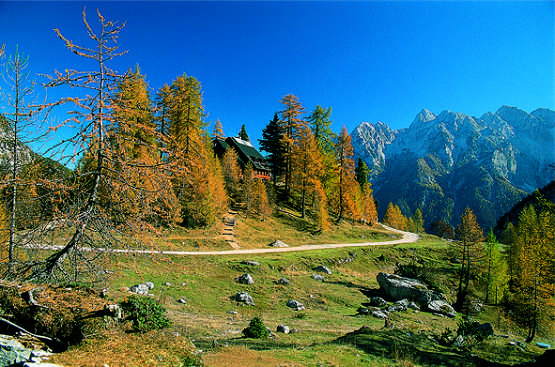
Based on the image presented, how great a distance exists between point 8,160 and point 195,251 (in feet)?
53.1

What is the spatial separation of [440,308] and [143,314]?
79.4 ft

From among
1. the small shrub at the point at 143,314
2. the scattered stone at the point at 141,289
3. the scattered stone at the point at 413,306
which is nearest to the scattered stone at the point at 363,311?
the scattered stone at the point at 413,306

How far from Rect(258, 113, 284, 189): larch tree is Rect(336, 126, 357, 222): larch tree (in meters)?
11.6

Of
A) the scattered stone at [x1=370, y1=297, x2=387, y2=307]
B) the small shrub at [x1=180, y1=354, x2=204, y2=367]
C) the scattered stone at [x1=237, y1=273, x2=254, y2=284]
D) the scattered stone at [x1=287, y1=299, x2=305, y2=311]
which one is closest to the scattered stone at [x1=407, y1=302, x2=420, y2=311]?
the scattered stone at [x1=370, y1=297, x2=387, y2=307]

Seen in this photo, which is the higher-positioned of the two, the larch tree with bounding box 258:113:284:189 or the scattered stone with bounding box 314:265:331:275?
the larch tree with bounding box 258:113:284:189

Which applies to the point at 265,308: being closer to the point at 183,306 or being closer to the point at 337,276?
the point at 183,306

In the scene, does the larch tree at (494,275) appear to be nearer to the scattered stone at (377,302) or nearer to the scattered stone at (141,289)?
the scattered stone at (377,302)

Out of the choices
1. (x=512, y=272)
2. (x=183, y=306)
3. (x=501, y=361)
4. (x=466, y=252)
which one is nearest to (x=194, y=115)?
(x=183, y=306)

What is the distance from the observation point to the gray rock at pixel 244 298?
16188 mm

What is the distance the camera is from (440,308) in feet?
70.3

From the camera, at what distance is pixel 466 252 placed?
31328 millimetres

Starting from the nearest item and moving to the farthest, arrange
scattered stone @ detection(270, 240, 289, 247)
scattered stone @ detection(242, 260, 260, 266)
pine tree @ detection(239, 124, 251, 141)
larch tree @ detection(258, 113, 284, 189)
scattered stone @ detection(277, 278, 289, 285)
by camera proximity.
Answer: scattered stone @ detection(277, 278, 289, 285) < scattered stone @ detection(242, 260, 260, 266) < scattered stone @ detection(270, 240, 289, 247) < larch tree @ detection(258, 113, 284, 189) < pine tree @ detection(239, 124, 251, 141)

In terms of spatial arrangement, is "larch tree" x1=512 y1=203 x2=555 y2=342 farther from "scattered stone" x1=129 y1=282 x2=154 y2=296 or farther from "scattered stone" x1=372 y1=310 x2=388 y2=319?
"scattered stone" x1=129 y1=282 x2=154 y2=296

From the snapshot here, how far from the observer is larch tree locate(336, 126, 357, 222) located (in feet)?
144
